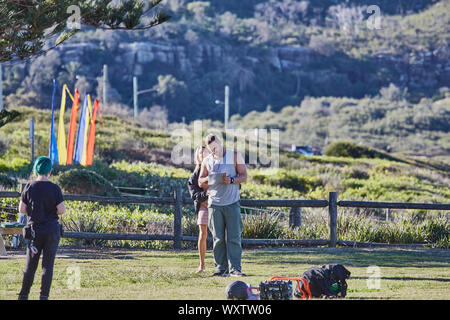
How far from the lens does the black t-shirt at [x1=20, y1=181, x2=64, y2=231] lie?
7254 mm

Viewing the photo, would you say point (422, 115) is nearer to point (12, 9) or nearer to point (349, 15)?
point (349, 15)

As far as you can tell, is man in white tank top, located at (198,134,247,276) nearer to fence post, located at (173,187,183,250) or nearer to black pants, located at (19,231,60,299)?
black pants, located at (19,231,60,299)

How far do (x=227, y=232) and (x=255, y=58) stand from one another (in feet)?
295

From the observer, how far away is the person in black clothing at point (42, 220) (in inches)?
286

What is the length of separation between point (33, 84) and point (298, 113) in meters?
28.7

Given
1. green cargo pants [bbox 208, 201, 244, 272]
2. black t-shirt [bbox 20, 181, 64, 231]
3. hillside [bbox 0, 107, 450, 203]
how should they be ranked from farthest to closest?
hillside [bbox 0, 107, 450, 203]
green cargo pants [bbox 208, 201, 244, 272]
black t-shirt [bbox 20, 181, 64, 231]

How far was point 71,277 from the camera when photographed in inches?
368

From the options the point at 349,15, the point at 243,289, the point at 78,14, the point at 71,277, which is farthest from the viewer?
the point at 349,15

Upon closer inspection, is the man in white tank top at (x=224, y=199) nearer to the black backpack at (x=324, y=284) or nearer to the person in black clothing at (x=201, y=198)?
the person in black clothing at (x=201, y=198)

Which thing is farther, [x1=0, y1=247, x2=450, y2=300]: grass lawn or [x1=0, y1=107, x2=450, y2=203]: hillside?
[x1=0, y1=107, x2=450, y2=203]: hillside

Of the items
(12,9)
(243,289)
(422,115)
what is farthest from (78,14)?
(422,115)

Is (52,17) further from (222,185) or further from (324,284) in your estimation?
(324,284)

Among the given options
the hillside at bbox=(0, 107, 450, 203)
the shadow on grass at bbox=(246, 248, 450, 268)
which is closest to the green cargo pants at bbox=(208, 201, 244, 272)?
the shadow on grass at bbox=(246, 248, 450, 268)

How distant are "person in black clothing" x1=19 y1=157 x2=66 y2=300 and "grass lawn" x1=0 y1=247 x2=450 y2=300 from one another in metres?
0.46
